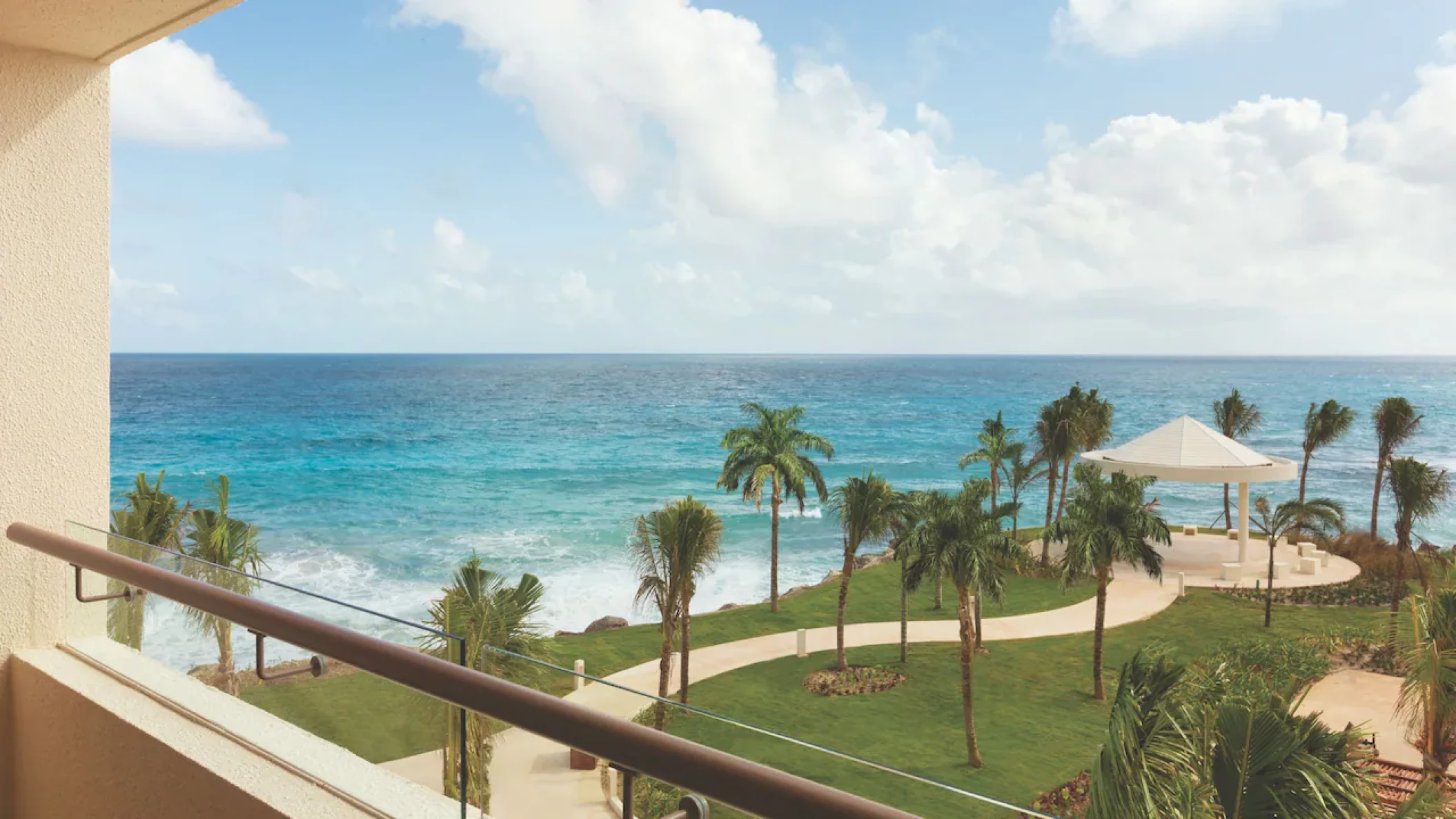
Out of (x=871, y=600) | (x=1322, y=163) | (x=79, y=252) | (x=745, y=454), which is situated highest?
(x=1322, y=163)

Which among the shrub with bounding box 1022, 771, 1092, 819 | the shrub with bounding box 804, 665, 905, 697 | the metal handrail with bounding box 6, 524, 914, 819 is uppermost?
the metal handrail with bounding box 6, 524, 914, 819

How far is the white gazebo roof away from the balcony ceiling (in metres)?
22.5

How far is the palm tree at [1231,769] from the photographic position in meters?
5.11

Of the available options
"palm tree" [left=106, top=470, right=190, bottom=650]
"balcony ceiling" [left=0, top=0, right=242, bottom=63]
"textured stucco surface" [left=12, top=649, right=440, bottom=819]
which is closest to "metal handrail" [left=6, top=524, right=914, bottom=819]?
"textured stucco surface" [left=12, top=649, right=440, bottom=819]

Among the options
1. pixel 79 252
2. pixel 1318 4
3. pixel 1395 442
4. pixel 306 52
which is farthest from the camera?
pixel 1318 4

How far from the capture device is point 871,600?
893 inches

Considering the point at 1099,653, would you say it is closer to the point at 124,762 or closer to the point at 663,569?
the point at 663,569

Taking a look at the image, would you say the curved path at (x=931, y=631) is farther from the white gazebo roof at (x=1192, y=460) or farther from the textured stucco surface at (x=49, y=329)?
the textured stucco surface at (x=49, y=329)

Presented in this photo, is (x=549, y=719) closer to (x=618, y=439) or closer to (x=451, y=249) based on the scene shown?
(x=618, y=439)

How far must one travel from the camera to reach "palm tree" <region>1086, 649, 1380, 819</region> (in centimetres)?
511

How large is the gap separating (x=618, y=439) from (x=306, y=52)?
52816 millimetres

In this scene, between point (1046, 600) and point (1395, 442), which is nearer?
point (1046, 600)

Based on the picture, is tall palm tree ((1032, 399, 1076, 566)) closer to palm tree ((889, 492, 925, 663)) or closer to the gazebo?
the gazebo

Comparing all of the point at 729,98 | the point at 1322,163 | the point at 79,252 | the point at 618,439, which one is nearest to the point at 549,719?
the point at 79,252
